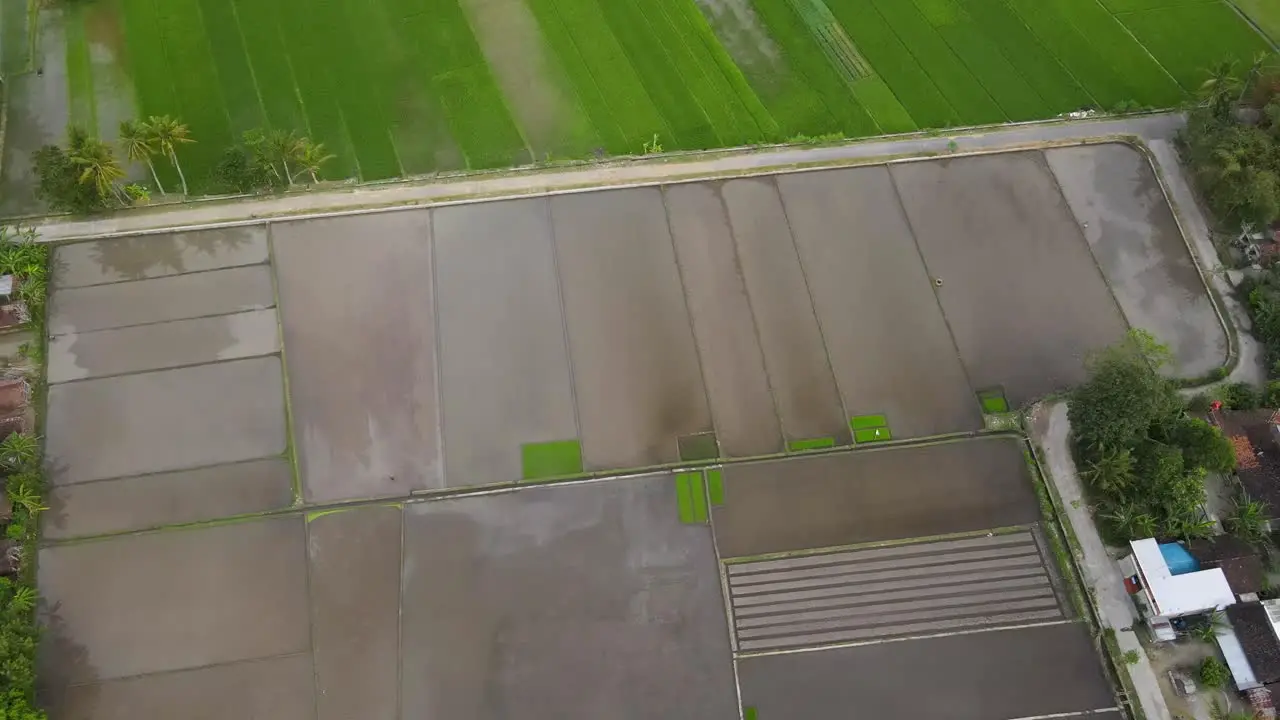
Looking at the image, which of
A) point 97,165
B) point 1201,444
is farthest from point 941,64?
point 97,165

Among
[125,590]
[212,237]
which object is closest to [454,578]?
[125,590]

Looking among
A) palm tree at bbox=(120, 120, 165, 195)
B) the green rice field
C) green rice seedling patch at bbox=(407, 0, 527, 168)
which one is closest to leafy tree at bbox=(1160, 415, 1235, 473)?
the green rice field

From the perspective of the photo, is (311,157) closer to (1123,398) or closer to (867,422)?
(867,422)

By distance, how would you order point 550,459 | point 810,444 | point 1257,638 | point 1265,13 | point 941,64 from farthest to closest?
point 1265,13
point 941,64
point 810,444
point 550,459
point 1257,638

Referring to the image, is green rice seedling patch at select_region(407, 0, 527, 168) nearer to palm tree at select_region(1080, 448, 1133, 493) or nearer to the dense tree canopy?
palm tree at select_region(1080, 448, 1133, 493)

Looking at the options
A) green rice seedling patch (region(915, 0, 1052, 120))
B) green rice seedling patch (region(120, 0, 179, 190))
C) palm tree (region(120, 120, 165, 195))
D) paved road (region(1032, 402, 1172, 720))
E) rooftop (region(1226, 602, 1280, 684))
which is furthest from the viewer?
green rice seedling patch (region(915, 0, 1052, 120))

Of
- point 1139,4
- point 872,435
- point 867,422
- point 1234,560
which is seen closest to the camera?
point 1234,560

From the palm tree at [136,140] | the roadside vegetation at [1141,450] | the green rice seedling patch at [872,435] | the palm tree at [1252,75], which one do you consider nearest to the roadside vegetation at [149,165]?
the palm tree at [136,140]
